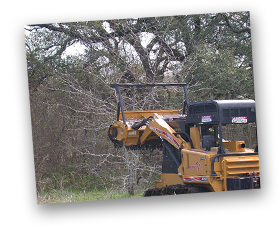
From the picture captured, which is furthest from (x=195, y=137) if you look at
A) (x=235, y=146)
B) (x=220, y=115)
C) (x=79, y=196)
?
(x=79, y=196)

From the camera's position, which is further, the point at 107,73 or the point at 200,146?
the point at 107,73

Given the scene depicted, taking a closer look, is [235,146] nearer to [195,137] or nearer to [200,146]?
Answer: [200,146]

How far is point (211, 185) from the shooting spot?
798cm

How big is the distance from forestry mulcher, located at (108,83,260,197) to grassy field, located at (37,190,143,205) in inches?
131

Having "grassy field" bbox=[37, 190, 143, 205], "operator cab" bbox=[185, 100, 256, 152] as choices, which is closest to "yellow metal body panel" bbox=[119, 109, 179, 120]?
"operator cab" bbox=[185, 100, 256, 152]

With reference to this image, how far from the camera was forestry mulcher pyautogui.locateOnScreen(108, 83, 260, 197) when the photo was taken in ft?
26.0

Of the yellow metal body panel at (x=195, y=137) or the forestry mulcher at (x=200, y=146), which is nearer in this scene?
the forestry mulcher at (x=200, y=146)

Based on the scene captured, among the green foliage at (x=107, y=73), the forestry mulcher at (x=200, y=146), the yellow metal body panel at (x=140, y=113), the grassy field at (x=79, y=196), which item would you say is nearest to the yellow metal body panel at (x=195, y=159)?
the forestry mulcher at (x=200, y=146)

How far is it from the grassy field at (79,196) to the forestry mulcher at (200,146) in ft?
10.9

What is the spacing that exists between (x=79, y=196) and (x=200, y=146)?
20.7ft

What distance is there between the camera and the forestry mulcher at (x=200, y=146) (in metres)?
7.92

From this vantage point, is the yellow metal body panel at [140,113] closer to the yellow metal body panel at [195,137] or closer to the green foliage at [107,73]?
the yellow metal body panel at [195,137]

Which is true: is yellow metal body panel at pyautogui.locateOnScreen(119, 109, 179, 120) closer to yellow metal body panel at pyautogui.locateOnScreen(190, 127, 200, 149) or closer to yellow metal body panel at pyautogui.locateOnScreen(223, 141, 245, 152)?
yellow metal body panel at pyautogui.locateOnScreen(190, 127, 200, 149)

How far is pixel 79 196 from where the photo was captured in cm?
1402
